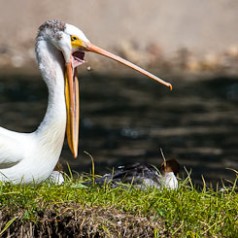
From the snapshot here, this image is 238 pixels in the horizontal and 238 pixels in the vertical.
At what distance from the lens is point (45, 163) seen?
641 cm

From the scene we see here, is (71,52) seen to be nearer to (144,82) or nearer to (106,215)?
(106,215)

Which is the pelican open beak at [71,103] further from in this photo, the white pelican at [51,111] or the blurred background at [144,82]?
the blurred background at [144,82]

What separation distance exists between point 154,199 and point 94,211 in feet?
1.27

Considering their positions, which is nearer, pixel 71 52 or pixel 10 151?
pixel 10 151

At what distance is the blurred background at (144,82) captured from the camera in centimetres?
1343

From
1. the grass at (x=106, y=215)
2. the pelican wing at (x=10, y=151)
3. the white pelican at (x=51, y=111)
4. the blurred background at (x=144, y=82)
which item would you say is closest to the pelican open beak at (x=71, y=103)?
the white pelican at (x=51, y=111)

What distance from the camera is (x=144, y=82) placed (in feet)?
57.1

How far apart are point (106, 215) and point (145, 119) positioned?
367 inches

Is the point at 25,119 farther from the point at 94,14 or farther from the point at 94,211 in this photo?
the point at 94,211

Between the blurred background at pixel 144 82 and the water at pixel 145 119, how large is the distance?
1 centimetres

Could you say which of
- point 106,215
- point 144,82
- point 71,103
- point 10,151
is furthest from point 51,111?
point 144,82

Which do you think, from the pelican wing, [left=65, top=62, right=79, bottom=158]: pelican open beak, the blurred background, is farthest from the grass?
the blurred background

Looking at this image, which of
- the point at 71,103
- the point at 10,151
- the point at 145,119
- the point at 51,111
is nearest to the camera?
the point at 10,151

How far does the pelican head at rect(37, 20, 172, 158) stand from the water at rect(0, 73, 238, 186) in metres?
4.60
